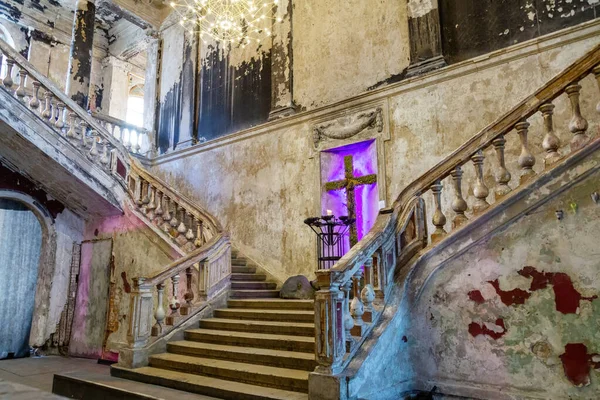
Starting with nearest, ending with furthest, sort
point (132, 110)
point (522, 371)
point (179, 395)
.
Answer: point (522, 371) < point (179, 395) < point (132, 110)

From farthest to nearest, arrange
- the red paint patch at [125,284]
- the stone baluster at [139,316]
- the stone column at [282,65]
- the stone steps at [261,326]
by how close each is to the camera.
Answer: the stone column at [282,65] < the red paint patch at [125,284] < the stone baluster at [139,316] < the stone steps at [261,326]

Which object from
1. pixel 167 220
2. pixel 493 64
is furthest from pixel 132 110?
pixel 493 64

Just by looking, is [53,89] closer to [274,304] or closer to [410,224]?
[274,304]

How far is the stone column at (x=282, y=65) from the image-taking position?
8.52 meters

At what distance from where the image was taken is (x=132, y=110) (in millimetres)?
17312

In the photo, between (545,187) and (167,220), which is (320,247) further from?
(545,187)

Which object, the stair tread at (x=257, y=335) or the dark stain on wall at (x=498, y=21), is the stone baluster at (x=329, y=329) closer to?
the stair tread at (x=257, y=335)

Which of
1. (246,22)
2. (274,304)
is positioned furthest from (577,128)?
(246,22)

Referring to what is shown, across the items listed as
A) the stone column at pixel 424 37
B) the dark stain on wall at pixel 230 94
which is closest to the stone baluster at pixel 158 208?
the dark stain on wall at pixel 230 94

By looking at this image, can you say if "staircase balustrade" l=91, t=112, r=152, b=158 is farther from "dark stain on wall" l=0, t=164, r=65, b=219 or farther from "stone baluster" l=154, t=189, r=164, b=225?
"stone baluster" l=154, t=189, r=164, b=225

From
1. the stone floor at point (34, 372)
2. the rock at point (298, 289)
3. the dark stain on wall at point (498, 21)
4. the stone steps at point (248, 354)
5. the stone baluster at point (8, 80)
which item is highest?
the dark stain on wall at point (498, 21)

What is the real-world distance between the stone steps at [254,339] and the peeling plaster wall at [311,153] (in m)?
2.56

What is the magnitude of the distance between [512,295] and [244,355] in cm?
274

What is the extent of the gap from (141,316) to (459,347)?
11.8 ft
